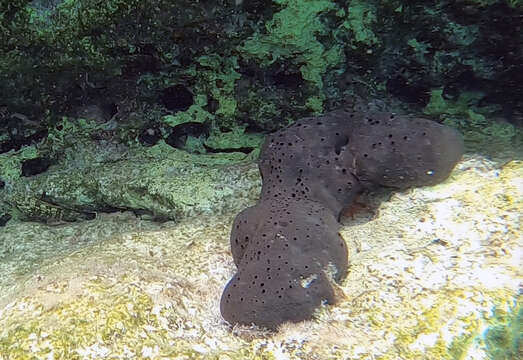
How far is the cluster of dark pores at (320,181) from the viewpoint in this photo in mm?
2992

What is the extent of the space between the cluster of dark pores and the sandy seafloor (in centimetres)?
18

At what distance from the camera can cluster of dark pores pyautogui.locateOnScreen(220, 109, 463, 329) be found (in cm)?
299

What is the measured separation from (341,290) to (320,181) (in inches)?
41.0

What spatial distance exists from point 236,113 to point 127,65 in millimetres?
1160

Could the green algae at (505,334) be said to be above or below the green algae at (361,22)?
below

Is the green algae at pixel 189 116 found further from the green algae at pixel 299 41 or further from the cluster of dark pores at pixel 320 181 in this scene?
the cluster of dark pores at pixel 320 181

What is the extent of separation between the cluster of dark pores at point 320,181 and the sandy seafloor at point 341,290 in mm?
175

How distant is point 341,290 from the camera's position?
2.95m

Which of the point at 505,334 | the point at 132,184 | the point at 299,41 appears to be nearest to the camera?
the point at 505,334

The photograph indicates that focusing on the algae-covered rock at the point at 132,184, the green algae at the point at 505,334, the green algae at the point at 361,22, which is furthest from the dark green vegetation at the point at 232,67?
the green algae at the point at 505,334

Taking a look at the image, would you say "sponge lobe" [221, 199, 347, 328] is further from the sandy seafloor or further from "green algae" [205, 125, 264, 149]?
"green algae" [205, 125, 264, 149]

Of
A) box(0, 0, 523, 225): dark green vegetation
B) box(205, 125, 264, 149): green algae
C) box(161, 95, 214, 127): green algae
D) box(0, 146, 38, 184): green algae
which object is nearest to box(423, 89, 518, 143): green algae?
box(0, 0, 523, 225): dark green vegetation

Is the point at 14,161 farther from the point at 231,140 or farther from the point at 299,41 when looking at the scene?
the point at 299,41

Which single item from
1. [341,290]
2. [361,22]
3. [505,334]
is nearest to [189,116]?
[361,22]
